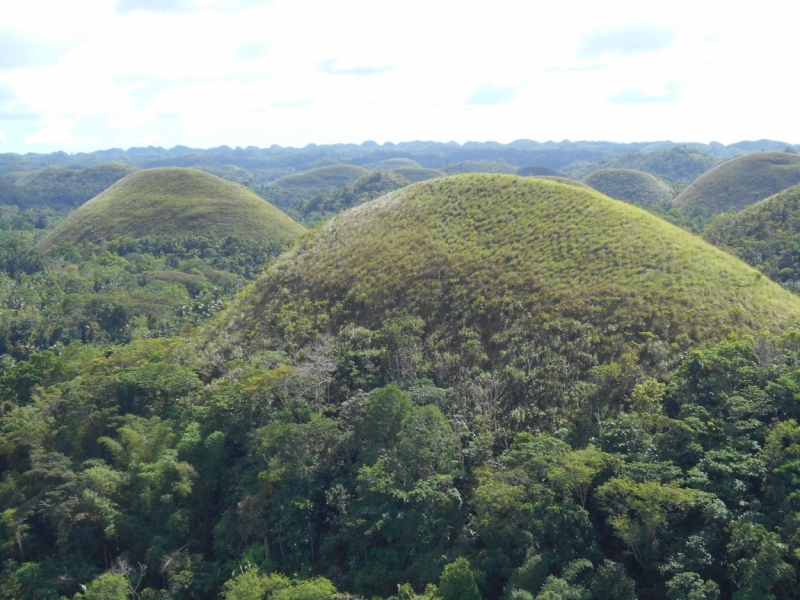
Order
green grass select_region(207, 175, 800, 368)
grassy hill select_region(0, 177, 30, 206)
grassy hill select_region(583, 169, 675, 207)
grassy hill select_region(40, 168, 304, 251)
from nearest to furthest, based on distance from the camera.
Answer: green grass select_region(207, 175, 800, 368)
grassy hill select_region(40, 168, 304, 251)
grassy hill select_region(583, 169, 675, 207)
grassy hill select_region(0, 177, 30, 206)

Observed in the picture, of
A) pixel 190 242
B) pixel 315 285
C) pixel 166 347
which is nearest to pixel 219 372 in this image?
pixel 166 347

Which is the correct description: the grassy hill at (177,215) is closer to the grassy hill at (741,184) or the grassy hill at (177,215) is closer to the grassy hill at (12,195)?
the grassy hill at (741,184)

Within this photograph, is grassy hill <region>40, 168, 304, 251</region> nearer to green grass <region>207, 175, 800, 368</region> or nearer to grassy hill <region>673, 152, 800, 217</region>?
green grass <region>207, 175, 800, 368</region>

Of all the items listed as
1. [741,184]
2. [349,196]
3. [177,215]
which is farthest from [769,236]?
[349,196]

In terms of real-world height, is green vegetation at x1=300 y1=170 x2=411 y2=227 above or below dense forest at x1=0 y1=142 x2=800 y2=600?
above

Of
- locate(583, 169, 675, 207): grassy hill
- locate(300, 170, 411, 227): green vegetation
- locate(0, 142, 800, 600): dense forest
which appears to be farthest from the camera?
locate(300, 170, 411, 227): green vegetation

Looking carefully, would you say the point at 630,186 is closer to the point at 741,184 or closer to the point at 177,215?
the point at 741,184

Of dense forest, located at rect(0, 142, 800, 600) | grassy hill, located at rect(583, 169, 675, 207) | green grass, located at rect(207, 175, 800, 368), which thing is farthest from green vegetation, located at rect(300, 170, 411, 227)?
dense forest, located at rect(0, 142, 800, 600)
